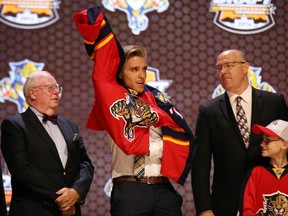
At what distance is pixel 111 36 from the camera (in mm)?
2893

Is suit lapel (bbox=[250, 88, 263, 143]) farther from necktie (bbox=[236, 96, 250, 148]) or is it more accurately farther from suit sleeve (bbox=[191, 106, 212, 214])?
suit sleeve (bbox=[191, 106, 212, 214])

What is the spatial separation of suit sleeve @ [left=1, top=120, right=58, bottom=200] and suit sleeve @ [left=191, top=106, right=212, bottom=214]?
78 centimetres

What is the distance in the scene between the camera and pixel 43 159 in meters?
3.12

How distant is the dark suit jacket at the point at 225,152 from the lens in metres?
3.17

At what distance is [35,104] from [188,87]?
159 centimetres

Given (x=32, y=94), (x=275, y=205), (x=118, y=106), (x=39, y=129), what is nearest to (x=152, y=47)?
(x=32, y=94)

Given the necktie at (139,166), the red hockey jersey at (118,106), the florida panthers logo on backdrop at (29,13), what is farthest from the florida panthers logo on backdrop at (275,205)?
the florida panthers logo on backdrop at (29,13)

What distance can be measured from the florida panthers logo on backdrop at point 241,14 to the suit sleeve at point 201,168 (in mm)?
1551

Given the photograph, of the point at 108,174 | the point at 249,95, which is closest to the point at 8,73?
the point at 108,174

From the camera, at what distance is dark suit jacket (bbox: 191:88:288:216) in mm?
3172

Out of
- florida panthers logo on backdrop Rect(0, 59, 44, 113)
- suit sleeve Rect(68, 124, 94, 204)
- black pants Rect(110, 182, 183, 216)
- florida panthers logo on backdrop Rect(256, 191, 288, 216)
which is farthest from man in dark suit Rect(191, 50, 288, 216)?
florida panthers logo on backdrop Rect(0, 59, 44, 113)

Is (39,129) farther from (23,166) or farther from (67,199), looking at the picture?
(67,199)

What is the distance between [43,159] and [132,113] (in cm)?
60

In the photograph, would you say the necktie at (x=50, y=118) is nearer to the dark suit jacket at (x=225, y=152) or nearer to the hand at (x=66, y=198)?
the hand at (x=66, y=198)
